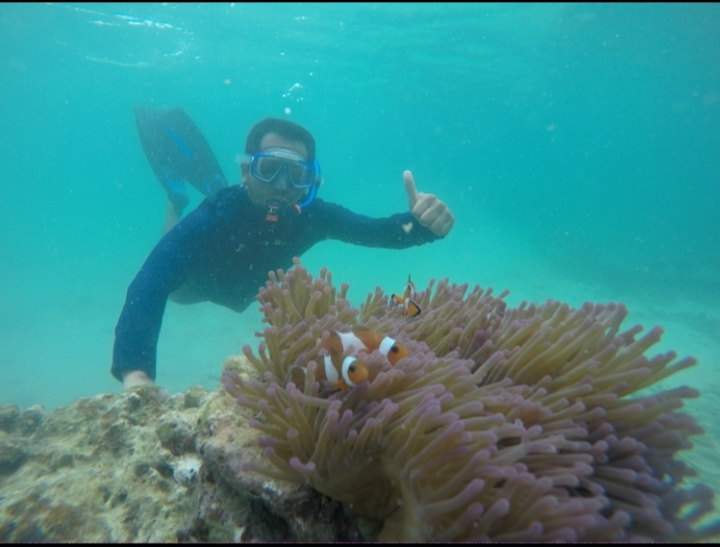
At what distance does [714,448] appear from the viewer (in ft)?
19.6

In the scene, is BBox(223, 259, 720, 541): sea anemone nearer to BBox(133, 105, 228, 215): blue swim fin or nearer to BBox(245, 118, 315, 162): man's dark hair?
BBox(245, 118, 315, 162): man's dark hair

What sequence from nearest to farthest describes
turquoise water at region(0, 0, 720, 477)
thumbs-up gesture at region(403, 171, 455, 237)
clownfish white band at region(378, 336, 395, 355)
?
1. clownfish white band at region(378, 336, 395, 355)
2. thumbs-up gesture at region(403, 171, 455, 237)
3. turquoise water at region(0, 0, 720, 477)

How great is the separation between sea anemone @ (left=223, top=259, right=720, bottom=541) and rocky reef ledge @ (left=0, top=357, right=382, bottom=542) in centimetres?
15

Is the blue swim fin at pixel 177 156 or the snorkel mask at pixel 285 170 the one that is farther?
the blue swim fin at pixel 177 156

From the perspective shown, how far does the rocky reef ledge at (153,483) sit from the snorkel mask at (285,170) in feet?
9.65

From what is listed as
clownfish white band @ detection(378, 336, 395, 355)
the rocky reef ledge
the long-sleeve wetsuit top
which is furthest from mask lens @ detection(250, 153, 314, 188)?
clownfish white band @ detection(378, 336, 395, 355)

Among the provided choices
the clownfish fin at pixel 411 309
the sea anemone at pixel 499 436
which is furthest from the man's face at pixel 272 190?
the sea anemone at pixel 499 436

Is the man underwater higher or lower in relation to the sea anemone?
higher

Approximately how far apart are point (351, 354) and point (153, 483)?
1.65 metres

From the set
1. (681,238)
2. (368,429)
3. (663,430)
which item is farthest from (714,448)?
(681,238)

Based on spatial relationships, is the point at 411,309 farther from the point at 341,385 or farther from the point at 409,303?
the point at 341,385

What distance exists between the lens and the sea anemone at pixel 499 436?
4.26 feet

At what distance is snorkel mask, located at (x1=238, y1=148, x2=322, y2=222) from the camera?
5.26 m

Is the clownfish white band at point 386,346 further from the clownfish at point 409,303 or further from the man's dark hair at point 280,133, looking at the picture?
the man's dark hair at point 280,133
